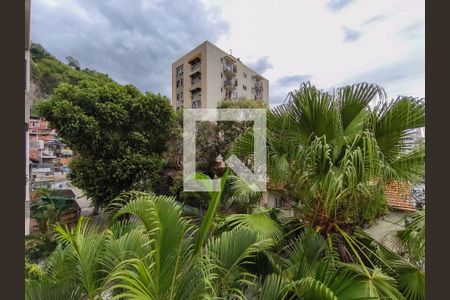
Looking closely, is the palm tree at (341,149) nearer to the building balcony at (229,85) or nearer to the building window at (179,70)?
the building balcony at (229,85)

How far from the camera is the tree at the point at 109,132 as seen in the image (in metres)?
5.50


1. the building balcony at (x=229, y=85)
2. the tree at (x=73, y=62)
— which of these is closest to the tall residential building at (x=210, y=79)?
the building balcony at (x=229, y=85)

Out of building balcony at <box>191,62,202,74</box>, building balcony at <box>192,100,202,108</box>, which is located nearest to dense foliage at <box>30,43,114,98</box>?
building balcony at <box>192,100,202,108</box>

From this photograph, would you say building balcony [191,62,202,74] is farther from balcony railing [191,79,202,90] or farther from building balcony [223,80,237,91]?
building balcony [223,80,237,91]

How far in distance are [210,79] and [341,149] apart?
597 inches

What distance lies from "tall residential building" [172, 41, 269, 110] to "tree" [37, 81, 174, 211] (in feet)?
29.7

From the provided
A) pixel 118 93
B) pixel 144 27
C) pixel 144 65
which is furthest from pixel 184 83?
pixel 144 27

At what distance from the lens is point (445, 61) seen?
1019 millimetres

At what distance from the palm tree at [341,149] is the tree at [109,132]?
15.5ft

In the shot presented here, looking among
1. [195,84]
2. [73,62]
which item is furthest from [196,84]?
[73,62]

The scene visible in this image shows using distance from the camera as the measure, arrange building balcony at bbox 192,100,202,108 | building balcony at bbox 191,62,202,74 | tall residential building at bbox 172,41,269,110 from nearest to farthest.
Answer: tall residential building at bbox 172,41,269,110
building balcony at bbox 191,62,202,74
building balcony at bbox 192,100,202,108

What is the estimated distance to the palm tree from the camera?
163 cm

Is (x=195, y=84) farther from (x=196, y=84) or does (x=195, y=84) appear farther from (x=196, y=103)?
(x=196, y=103)

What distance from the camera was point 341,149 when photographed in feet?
6.13
